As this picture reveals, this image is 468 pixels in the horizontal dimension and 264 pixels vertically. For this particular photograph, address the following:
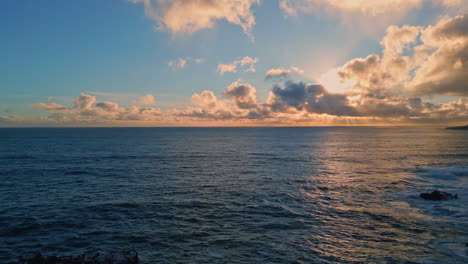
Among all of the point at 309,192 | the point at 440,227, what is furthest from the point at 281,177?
the point at 440,227

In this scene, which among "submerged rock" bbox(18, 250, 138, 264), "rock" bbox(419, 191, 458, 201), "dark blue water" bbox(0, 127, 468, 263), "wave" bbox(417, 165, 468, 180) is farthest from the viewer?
"wave" bbox(417, 165, 468, 180)

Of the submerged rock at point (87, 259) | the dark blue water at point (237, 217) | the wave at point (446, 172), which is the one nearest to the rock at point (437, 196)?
the dark blue water at point (237, 217)

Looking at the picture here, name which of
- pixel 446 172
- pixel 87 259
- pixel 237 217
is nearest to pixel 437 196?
pixel 446 172

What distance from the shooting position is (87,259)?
1766 cm

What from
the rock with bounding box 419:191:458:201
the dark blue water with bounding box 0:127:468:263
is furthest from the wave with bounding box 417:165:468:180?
the rock with bounding box 419:191:458:201

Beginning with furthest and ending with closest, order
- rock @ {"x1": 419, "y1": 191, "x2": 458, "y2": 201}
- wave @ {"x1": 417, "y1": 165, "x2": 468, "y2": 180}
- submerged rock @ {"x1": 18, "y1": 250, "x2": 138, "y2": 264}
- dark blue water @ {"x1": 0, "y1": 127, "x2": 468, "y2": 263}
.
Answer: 1. wave @ {"x1": 417, "y1": 165, "x2": 468, "y2": 180}
2. rock @ {"x1": 419, "y1": 191, "x2": 458, "y2": 201}
3. dark blue water @ {"x1": 0, "y1": 127, "x2": 468, "y2": 263}
4. submerged rock @ {"x1": 18, "y1": 250, "x2": 138, "y2": 264}

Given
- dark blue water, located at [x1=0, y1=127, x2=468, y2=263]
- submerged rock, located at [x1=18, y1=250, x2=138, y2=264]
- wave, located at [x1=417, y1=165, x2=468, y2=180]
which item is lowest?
wave, located at [x1=417, y1=165, x2=468, y2=180]

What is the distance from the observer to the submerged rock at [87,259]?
17.3 meters

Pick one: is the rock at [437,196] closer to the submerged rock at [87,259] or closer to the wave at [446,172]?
the wave at [446,172]

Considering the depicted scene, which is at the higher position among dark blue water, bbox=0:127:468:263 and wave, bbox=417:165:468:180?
dark blue water, bbox=0:127:468:263

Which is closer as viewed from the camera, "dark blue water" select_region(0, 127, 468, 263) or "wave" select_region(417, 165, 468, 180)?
"dark blue water" select_region(0, 127, 468, 263)

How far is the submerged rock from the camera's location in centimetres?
1730

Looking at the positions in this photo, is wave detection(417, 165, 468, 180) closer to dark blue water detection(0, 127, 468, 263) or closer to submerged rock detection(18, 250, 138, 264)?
dark blue water detection(0, 127, 468, 263)

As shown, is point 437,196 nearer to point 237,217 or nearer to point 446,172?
point 446,172
